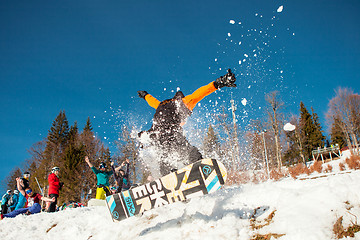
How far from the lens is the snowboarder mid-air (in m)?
3.96

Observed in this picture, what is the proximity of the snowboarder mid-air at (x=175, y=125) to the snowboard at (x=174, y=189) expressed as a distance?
866mm

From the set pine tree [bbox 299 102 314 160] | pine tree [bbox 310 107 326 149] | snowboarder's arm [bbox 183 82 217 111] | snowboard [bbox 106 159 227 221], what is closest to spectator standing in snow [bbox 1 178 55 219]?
snowboard [bbox 106 159 227 221]

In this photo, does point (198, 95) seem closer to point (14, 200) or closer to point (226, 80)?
point (226, 80)

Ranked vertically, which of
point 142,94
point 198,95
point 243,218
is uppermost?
point 142,94

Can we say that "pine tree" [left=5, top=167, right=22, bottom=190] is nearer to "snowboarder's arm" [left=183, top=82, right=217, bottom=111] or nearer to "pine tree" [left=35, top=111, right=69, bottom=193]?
"pine tree" [left=35, top=111, right=69, bottom=193]

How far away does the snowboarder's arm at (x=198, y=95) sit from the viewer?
13.2ft

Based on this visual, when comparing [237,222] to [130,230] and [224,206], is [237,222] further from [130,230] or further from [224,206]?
[130,230]

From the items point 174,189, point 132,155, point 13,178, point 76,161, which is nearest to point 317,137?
point 132,155

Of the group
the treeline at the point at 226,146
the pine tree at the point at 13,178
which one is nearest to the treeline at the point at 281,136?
the treeline at the point at 226,146

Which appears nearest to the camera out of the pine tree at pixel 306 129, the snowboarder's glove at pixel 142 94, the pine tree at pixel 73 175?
the snowboarder's glove at pixel 142 94

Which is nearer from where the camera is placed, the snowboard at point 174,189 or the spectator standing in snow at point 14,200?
the snowboard at point 174,189

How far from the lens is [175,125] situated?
4.09 meters

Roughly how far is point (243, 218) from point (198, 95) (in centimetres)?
223

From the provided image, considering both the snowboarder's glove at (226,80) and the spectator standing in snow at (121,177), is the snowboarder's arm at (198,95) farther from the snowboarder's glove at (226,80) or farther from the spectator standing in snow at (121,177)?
the spectator standing in snow at (121,177)
